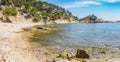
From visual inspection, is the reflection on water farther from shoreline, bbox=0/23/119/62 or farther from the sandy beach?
the sandy beach

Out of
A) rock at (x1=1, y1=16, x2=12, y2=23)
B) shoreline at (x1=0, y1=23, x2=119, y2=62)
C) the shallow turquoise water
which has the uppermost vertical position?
rock at (x1=1, y1=16, x2=12, y2=23)

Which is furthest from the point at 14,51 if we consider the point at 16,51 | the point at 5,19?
the point at 5,19

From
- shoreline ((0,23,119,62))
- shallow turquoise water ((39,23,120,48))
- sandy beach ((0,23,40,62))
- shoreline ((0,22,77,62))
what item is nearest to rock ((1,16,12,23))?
shallow turquoise water ((39,23,120,48))

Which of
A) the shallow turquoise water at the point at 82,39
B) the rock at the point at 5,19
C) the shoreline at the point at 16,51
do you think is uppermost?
the rock at the point at 5,19

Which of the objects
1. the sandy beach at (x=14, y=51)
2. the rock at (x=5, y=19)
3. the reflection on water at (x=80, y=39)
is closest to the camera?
the sandy beach at (x=14, y=51)

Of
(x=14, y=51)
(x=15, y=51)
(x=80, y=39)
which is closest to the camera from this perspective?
(x=14, y=51)

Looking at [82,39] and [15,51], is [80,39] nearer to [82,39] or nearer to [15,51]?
[82,39]

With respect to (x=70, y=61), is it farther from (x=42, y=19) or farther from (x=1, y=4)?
(x=42, y=19)

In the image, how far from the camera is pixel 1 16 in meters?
117

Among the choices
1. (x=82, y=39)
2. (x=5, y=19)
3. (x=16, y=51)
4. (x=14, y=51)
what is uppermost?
(x=5, y=19)

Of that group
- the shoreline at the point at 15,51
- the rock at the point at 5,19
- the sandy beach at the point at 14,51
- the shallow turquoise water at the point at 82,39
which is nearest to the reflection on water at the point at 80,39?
the shallow turquoise water at the point at 82,39

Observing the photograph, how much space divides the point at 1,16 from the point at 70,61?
9692 cm

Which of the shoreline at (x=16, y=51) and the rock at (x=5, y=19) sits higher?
the rock at (x=5, y=19)

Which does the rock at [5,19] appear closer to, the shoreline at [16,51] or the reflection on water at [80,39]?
the reflection on water at [80,39]
